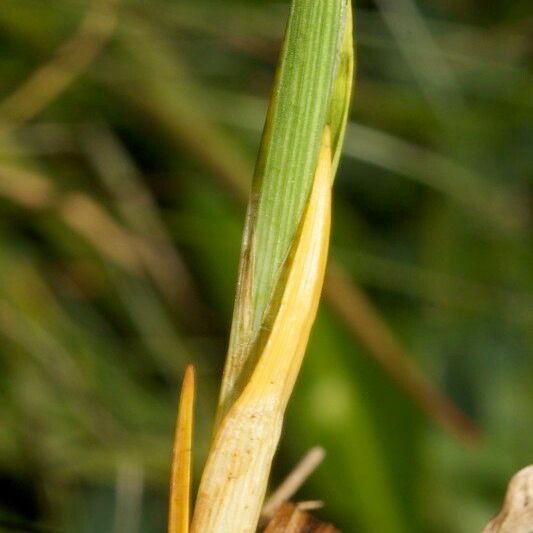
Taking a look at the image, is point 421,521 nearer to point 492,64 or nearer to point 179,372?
point 179,372

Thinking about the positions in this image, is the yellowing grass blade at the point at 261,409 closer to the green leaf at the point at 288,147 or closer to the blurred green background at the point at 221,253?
the green leaf at the point at 288,147

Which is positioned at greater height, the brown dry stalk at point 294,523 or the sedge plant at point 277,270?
the sedge plant at point 277,270

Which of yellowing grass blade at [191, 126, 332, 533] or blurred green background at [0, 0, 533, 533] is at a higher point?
blurred green background at [0, 0, 533, 533]

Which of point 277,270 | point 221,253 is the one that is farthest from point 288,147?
point 221,253

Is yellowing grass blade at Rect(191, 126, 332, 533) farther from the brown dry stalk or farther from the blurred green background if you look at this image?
the blurred green background

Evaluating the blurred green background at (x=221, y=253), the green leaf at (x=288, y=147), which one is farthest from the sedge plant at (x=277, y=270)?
the blurred green background at (x=221, y=253)

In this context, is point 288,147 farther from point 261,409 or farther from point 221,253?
point 221,253

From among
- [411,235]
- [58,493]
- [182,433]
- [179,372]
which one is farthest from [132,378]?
[182,433]

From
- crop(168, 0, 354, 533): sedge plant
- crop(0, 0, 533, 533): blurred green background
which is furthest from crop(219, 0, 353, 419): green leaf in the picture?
crop(0, 0, 533, 533): blurred green background
